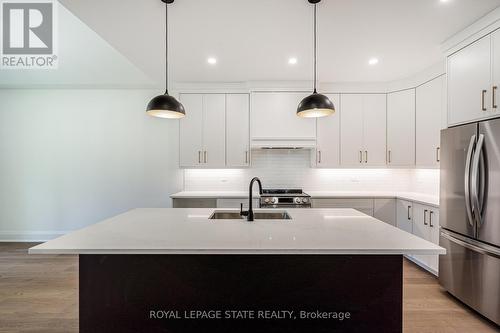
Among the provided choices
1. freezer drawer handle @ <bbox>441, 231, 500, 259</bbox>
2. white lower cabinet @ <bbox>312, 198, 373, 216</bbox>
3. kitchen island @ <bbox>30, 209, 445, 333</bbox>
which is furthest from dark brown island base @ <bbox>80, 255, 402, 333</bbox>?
white lower cabinet @ <bbox>312, 198, 373, 216</bbox>

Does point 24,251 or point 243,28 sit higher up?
point 243,28

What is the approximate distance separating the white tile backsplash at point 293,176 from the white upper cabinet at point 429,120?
0.78 meters

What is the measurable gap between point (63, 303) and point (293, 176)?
11.1 ft

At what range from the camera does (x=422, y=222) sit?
3.22m

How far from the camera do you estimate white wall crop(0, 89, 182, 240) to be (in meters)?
4.41

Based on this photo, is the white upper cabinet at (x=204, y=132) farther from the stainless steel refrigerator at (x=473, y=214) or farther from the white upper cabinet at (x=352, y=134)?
the stainless steel refrigerator at (x=473, y=214)

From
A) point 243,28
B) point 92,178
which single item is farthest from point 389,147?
point 92,178

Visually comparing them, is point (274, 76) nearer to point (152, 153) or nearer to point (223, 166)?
point (223, 166)

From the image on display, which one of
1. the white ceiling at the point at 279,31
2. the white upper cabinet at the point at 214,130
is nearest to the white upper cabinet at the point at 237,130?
the white upper cabinet at the point at 214,130

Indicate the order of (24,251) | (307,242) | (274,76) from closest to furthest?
(307,242)
(274,76)
(24,251)

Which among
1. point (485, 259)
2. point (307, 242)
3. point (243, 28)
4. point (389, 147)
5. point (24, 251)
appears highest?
point (243, 28)

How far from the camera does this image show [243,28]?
7.95ft

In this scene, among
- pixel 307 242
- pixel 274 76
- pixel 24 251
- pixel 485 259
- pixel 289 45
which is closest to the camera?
pixel 307 242

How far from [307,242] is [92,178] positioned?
14.3 ft
